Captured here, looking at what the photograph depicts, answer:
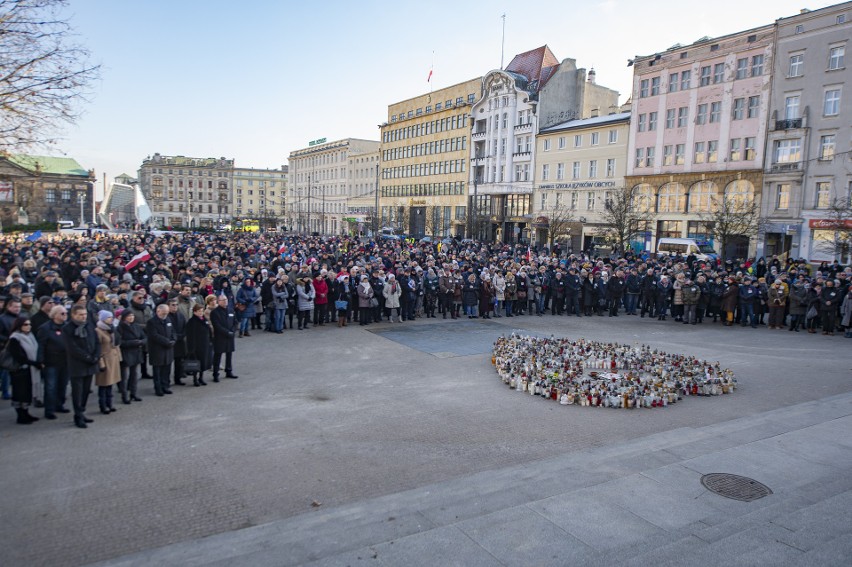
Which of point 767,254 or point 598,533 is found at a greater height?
point 767,254

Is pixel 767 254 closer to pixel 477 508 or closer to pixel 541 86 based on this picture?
pixel 541 86

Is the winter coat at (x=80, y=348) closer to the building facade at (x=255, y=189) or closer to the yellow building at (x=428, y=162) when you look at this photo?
the yellow building at (x=428, y=162)

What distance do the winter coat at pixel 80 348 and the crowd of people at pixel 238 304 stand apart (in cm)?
1

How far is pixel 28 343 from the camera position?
27.8 feet

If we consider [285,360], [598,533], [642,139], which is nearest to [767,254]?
[642,139]

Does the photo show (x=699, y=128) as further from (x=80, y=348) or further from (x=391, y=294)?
(x=80, y=348)

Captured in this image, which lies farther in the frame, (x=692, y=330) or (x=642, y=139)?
(x=642, y=139)

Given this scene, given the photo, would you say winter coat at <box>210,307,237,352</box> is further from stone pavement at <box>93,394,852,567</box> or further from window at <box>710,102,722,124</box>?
window at <box>710,102,722,124</box>

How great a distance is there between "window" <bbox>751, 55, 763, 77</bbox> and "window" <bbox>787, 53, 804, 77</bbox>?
6.21ft

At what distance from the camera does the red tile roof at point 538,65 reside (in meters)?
61.0

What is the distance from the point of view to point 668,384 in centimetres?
1088

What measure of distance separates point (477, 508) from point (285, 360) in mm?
7724

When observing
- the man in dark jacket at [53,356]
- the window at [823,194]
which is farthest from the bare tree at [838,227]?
the man in dark jacket at [53,356]

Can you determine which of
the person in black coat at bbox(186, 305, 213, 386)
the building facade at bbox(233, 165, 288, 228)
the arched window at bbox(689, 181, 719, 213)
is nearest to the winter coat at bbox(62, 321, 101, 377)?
the person in black coat at bbox(186, 305, 213, 386)
